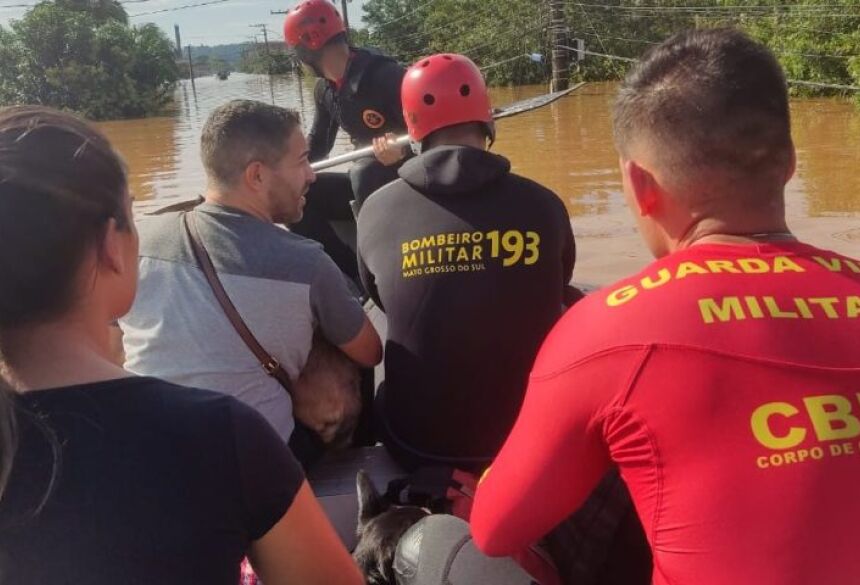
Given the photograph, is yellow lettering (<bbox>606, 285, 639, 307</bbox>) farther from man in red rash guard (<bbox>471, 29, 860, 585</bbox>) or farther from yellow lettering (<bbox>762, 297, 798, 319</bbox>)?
yellow lettering (<bbox>762, 297, 798, 319</bbox>)

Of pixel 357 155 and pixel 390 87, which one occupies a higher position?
pixel 390 87

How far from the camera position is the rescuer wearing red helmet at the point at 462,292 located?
2682 mm

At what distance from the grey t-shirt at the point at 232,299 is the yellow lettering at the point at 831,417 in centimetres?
164

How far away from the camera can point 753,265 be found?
4.83ft

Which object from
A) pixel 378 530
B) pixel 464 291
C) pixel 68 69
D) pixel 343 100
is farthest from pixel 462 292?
pixel 68 69

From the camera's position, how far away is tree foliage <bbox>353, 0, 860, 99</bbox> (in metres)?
21.8

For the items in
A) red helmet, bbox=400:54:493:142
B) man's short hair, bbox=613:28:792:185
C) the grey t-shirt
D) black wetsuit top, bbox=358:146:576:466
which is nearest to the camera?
man's short hair, bbox=613:28:792:185

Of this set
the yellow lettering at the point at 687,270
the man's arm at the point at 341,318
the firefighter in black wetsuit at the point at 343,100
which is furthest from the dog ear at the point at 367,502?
the firefighter in black wetsuit at the point at 343,100

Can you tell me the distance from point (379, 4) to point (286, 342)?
194 ft

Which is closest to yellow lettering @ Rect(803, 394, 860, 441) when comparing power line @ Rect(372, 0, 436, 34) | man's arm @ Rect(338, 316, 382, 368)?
man's arm @ Rect(338, 316, 382, 368)

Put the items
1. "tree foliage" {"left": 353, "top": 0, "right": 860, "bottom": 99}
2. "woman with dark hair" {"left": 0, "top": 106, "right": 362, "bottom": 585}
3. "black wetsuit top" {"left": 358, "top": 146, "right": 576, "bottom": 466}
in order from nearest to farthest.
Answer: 1. "woman with dark hair" {"left": 0, "top": 106, "right": 362, "bottom": 585}
2. "black wetsuit top" {"left": 358, "top": 146, "right": 576, "bottom": 466}
3. "tree foliage" {"left": 353, "top": 0, "right": 860, "bottom": 99}

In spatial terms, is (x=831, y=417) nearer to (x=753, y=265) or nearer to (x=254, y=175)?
(x=753, y=265)

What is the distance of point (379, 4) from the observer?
58.3 metres

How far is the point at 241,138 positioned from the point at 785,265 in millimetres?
1961
